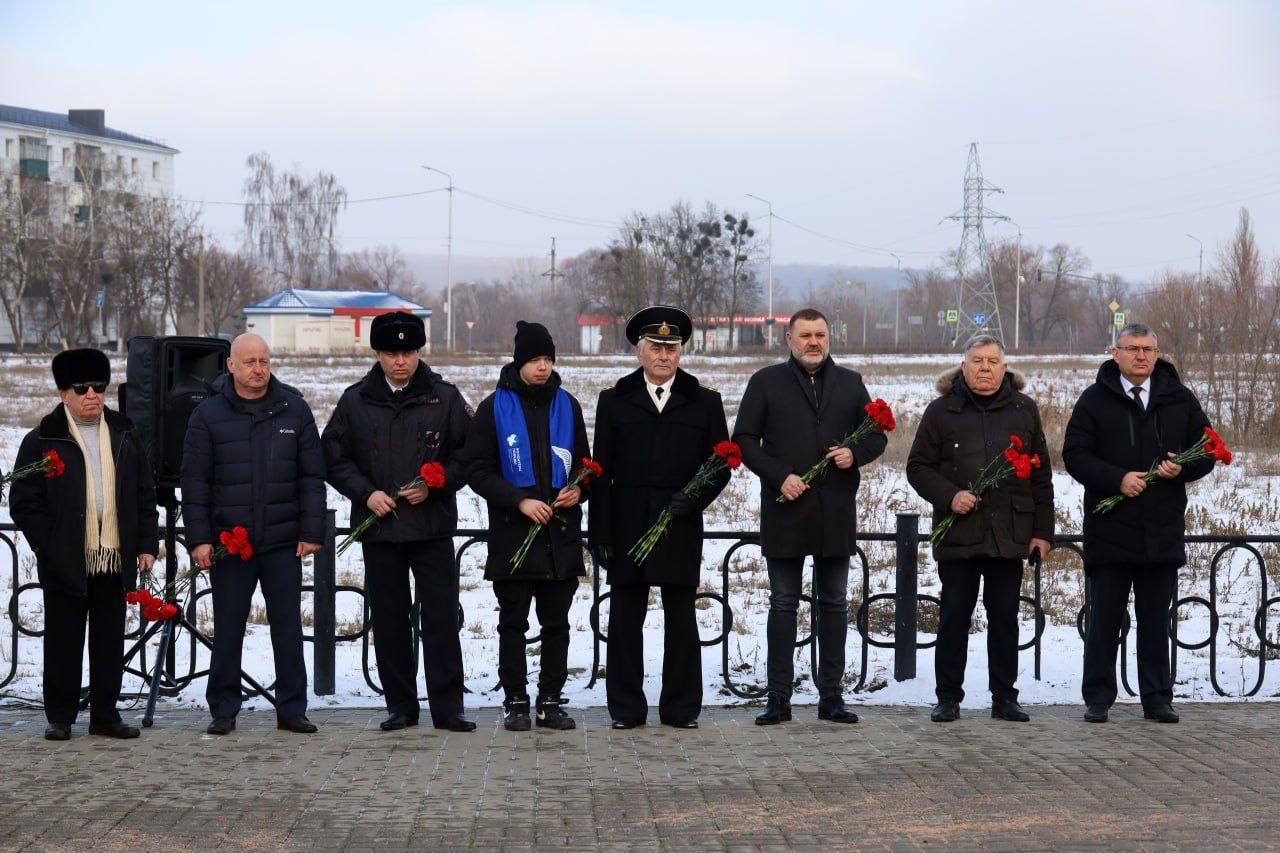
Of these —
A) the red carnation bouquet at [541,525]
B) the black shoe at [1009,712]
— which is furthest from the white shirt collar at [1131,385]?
the red carnation bouquet at [541,525]

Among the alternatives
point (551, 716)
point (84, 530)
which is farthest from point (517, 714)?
point (84, 530)

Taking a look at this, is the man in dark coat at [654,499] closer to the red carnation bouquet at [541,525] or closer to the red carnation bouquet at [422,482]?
the red carnation bouquet at [541,525]

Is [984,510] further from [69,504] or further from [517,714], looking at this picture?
[69,504]

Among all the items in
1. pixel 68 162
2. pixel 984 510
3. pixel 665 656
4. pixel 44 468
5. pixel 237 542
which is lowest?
pixel 665 656

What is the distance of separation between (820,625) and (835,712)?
1.43 ft

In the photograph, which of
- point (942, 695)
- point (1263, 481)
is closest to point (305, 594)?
point (942, 695)

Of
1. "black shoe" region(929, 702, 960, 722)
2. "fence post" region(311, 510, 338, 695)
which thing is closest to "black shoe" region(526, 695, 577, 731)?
"fence post" region(311, 510, 338, 695)

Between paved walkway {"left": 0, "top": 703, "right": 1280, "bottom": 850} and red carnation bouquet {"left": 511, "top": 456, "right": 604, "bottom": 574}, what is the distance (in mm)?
843

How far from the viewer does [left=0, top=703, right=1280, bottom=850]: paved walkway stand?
17.3 ft

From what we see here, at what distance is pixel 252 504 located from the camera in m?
6.88

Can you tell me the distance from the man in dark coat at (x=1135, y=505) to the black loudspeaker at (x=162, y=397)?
4.53m

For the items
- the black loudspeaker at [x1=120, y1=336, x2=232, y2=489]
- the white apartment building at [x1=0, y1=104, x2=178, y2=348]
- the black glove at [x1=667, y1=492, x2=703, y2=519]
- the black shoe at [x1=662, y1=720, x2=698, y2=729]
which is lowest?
the black shoe at [x1=662, y1=720, x2=698, y2=729]

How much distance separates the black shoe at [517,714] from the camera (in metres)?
6.96

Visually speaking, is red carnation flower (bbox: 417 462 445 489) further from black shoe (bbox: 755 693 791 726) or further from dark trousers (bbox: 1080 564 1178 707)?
dark trousers (bbox: 1080 564 1178 707)
